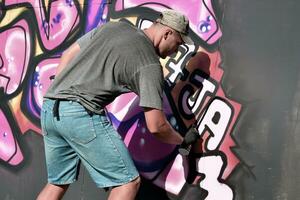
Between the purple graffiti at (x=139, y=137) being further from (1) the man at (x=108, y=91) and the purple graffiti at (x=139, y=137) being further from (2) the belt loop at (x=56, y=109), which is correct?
(2) the belt loop at (x=56, y=109)

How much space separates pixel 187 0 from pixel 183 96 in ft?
2.21

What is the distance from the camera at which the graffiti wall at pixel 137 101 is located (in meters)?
3.64

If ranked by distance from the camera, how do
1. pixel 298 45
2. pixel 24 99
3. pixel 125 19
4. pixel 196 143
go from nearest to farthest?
pixel 298 45
pixel 196 143
pixel 125 19
pixel 24 99

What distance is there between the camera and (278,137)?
343cm

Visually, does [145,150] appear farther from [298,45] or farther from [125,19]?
[298,45]

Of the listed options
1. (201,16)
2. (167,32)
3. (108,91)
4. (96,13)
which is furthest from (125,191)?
(96,13)

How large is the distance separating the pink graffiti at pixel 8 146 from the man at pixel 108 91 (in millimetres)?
1410

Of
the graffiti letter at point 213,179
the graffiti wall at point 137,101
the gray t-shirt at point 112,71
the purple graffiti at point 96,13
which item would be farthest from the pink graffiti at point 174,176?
the purple graffiti at point 96,13

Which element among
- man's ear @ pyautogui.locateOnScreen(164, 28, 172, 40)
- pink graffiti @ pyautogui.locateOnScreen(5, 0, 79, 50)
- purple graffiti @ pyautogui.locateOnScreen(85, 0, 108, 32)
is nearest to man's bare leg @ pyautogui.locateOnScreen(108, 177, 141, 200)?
man's ear @ pyautogui.locateOnScreen(164, 28, 172, 40)

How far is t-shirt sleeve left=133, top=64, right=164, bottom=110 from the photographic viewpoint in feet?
9.83

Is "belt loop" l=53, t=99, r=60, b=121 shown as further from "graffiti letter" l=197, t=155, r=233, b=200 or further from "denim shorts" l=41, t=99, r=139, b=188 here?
"graffiti letter" l=197, t=155, r=233, b=200

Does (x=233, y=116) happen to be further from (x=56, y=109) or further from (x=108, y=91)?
(x=56, y=109)

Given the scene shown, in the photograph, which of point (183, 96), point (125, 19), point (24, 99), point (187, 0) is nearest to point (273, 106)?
point (183, 96)

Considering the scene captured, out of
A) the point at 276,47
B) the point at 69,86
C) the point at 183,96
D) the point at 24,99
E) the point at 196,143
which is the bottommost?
the point at 24,99
